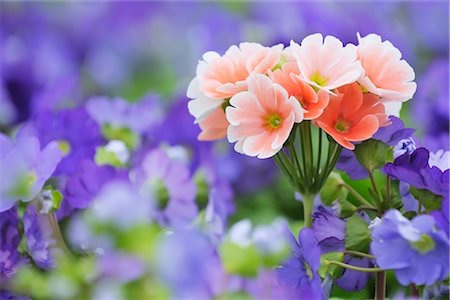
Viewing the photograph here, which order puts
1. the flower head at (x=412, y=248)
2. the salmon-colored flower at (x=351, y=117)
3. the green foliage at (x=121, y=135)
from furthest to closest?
the green foliage at (x=121, y=135) → the salmon-colored flower at (x=351, y=117) → the flower head at (x=412, y=248)

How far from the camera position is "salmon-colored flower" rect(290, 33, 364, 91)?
0.71m

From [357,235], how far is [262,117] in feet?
0.38

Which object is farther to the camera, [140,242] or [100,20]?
[100,20]

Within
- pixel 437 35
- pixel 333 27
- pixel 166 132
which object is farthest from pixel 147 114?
pixel 437 35

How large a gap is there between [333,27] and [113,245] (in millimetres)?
1750

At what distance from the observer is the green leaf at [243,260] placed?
513 millimetres

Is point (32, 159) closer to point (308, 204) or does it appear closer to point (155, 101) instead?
point (308, 204)

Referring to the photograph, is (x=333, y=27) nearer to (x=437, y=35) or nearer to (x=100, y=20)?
(x=437, y=35)

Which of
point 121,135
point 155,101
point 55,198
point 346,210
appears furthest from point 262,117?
point 155,101

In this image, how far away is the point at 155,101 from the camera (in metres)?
1.41

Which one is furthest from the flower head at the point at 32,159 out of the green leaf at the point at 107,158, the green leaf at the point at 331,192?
the green leaf at the point at 331,192

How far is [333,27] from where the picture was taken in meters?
2.14

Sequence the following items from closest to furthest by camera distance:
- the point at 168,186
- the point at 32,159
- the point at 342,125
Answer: the point at 342,125, the point at 32,159, the point at 168,186

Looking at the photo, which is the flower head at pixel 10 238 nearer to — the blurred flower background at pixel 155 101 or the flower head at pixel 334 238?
the blurred flower background at pixel 155 101
